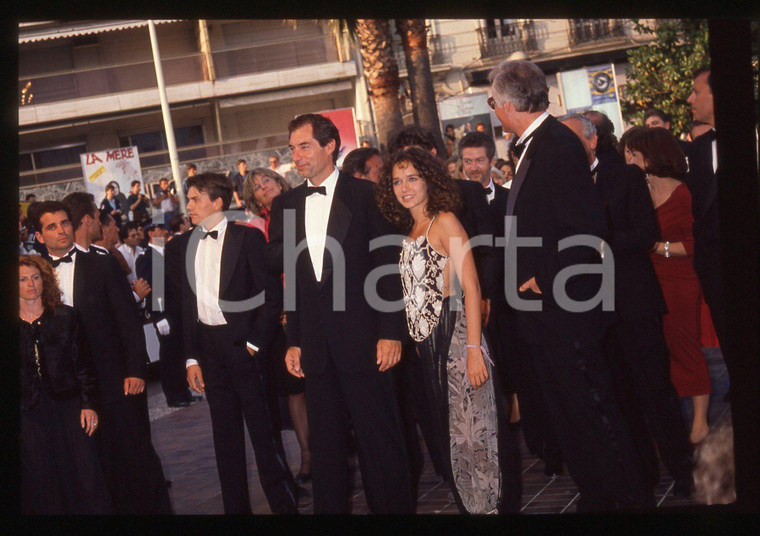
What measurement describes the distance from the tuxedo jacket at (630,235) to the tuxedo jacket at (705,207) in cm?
35

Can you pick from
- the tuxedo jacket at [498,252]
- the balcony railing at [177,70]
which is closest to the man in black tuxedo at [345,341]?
the tuxedo jacket at [498,252]

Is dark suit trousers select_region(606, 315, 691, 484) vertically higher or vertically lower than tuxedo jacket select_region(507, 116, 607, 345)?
lower

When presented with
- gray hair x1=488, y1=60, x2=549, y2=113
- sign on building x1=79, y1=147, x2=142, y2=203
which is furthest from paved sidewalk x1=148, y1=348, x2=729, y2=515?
sign on building x1=79, y1=147, x2=142, y2=203

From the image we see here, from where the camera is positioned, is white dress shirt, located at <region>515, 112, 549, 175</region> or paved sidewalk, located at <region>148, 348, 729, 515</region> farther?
paved sidewalk, located at <region>148, 348, 729, 515</region>

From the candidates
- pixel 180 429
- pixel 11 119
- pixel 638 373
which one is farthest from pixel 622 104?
pixel 11 119

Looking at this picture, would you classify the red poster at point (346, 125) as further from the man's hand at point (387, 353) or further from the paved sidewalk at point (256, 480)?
the man's hand at point (387, 353)

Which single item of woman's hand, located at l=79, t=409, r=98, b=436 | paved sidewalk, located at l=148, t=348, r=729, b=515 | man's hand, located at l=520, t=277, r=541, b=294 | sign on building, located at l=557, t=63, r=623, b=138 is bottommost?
paved sidewalk, located at l=148, t=348, r=729, b=515

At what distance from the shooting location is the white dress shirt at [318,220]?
4906 mm

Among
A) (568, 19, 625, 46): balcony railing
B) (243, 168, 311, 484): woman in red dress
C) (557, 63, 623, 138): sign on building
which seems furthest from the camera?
(568, 19, 625, 46): balcony railing

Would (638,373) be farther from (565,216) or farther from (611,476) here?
(565,216)

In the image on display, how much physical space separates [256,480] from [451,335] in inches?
114

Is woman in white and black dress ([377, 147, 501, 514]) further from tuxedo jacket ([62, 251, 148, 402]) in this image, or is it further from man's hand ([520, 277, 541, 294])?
tuxedo jacket ([62, 251, 148, 402])

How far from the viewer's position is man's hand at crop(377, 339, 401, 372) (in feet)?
15.6

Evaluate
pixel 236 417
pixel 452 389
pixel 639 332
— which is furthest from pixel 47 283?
pixel 639 332
